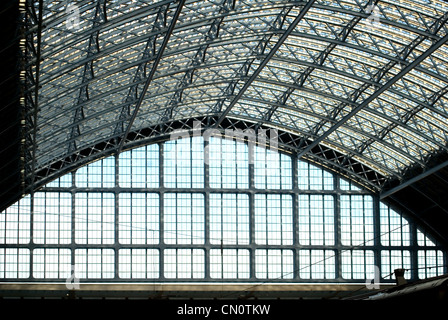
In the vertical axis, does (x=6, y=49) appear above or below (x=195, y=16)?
below

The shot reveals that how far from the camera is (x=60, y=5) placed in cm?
3494

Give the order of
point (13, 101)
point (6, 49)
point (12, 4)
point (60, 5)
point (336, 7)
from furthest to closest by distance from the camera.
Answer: point (336, 7) → point (13, 101) → point (60, 5) → point (6, 49) → point (12, 4)

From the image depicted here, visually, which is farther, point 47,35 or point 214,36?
point 214,36

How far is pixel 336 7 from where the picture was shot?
4134cm

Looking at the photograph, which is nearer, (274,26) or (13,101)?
(13,101)
